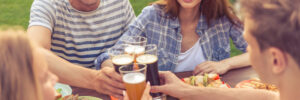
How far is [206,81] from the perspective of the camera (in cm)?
210

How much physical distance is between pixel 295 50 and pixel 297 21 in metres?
0.11

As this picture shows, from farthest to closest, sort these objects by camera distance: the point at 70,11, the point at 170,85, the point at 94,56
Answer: the point at 94,56, the point at 70,11, the point at 170,85

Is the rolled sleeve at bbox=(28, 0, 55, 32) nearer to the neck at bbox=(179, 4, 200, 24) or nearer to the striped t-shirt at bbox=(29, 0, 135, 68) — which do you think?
the striped t-shirt at bbox=(29, 0, 135, 68)

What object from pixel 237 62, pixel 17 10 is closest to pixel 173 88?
pixel 237 62

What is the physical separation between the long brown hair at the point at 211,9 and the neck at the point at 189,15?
0.04 metres

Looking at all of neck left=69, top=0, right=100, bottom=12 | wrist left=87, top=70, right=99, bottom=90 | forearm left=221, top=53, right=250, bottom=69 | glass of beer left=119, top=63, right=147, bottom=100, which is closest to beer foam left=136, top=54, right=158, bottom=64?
glass of beer left=119, top=63, right=147, bottom=100

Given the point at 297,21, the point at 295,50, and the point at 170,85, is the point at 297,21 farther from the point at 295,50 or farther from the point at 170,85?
the point at 170,85

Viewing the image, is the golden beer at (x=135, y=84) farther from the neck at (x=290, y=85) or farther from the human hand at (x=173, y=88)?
the neck at (x=290, y=85)

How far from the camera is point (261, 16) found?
1.17 meters

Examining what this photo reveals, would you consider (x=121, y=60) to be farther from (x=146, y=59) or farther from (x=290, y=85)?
(x=290, y=85)

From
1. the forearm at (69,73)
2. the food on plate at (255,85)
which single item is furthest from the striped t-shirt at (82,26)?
the food on plate at (255,85)

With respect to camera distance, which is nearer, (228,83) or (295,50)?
(295,50)

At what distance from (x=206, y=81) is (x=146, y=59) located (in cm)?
49

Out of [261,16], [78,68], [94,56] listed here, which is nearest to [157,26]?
[94,56]
